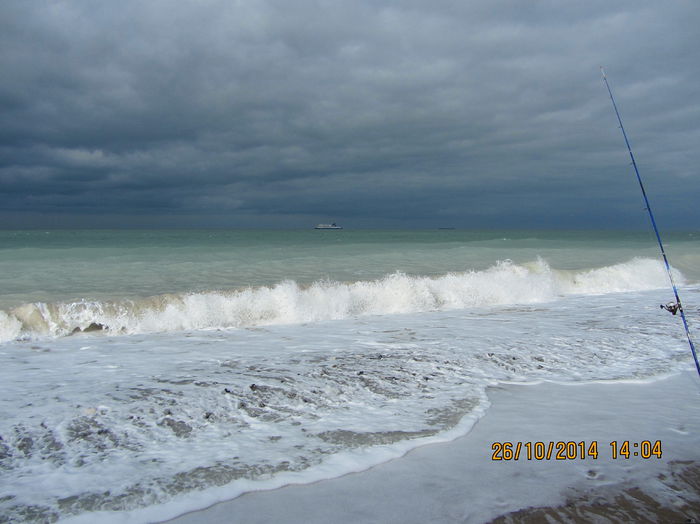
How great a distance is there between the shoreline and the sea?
21 cm

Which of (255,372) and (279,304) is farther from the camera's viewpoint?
(279,304)

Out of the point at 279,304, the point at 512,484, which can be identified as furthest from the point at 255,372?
the point at 279,304

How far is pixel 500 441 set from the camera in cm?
400

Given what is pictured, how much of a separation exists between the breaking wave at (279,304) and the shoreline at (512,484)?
6.85 meters

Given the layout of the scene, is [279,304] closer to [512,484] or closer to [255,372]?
[255,372]

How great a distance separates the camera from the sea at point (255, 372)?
3.46 m

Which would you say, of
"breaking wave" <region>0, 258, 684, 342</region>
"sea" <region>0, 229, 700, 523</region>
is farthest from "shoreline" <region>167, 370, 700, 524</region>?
"breaking wave" <region>0, 258, 684, 342</region>

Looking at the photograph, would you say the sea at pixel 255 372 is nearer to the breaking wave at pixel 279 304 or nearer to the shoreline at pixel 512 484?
the breaking wave at pixel 279 304

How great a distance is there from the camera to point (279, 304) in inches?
434

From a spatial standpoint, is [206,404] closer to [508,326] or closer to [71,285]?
[508,326]

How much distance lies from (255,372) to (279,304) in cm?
504

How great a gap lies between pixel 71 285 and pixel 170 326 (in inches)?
237

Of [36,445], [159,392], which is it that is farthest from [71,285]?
[36,445]

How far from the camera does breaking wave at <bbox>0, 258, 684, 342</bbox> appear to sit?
30.9 feet
